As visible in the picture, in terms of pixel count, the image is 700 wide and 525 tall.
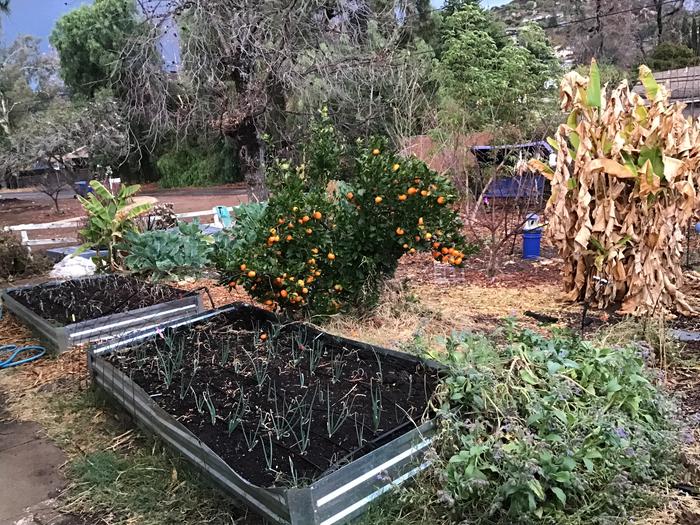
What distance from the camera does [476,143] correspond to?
11.9m

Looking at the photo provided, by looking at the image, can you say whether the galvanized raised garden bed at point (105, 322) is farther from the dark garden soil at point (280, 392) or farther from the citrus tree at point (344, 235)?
the citrus tree at point (344, 235)

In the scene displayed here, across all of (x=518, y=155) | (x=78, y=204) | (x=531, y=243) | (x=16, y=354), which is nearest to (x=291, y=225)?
(x=16, y=354)

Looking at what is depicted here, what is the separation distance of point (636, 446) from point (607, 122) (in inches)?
135

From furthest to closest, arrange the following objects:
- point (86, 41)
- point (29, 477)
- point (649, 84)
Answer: point (86, 41)
point (649, 84)
point (29, 477)

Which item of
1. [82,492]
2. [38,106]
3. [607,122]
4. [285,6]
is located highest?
[38,106]

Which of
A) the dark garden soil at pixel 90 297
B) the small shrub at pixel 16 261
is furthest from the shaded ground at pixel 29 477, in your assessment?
the small shrub at pixel 16 261

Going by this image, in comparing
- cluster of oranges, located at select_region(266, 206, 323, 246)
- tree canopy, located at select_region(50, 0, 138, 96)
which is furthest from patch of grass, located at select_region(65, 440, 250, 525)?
tree canopy, located at select_region(50, 0, 138, 96)

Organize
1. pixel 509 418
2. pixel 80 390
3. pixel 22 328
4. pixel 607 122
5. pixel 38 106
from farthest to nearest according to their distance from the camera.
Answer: pixel 38 106 < pixel 22 328 < pixel 607 122 < pixel 80 390 < pixel 509 418

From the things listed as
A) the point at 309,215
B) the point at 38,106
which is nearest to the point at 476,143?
the point at 309,215

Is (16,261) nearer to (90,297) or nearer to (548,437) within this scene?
(90,297)

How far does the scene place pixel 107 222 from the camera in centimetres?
679

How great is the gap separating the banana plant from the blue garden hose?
2140 millimetres

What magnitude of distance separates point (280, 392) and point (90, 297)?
317 centimetres

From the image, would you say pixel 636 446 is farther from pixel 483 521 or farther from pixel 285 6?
pixel 285 6
